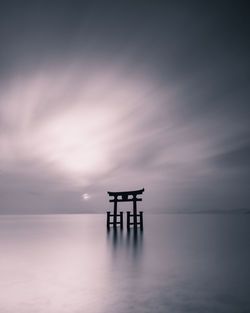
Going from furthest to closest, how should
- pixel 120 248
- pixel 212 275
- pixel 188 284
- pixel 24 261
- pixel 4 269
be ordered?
1. pixel 120 248
2. pixel 24 261
3. pixel 4 269
4. pixel 212 275
5. pixel 188 284

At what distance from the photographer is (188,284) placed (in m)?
7.41

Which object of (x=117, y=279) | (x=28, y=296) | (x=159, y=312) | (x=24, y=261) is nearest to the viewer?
(x=159, y=312)

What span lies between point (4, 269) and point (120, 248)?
697 cm

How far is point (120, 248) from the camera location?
49.1 feet

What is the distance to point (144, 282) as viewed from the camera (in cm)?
770

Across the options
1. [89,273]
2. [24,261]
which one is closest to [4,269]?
[24,261]

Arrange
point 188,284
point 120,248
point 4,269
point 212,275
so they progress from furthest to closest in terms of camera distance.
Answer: point 120,248 → point 4,269 → point 212,275 → point 188,284

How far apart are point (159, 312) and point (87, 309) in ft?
4.95

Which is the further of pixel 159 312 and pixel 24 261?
pixel 24 261

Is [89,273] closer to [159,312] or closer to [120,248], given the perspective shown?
[159,312]

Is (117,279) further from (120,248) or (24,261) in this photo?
(120,248)

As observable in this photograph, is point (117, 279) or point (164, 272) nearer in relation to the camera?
point (117, 279)

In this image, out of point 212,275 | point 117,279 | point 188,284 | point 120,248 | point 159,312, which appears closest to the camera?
point 159,312

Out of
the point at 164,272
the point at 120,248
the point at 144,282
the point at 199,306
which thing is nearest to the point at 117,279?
the point at 144,282
